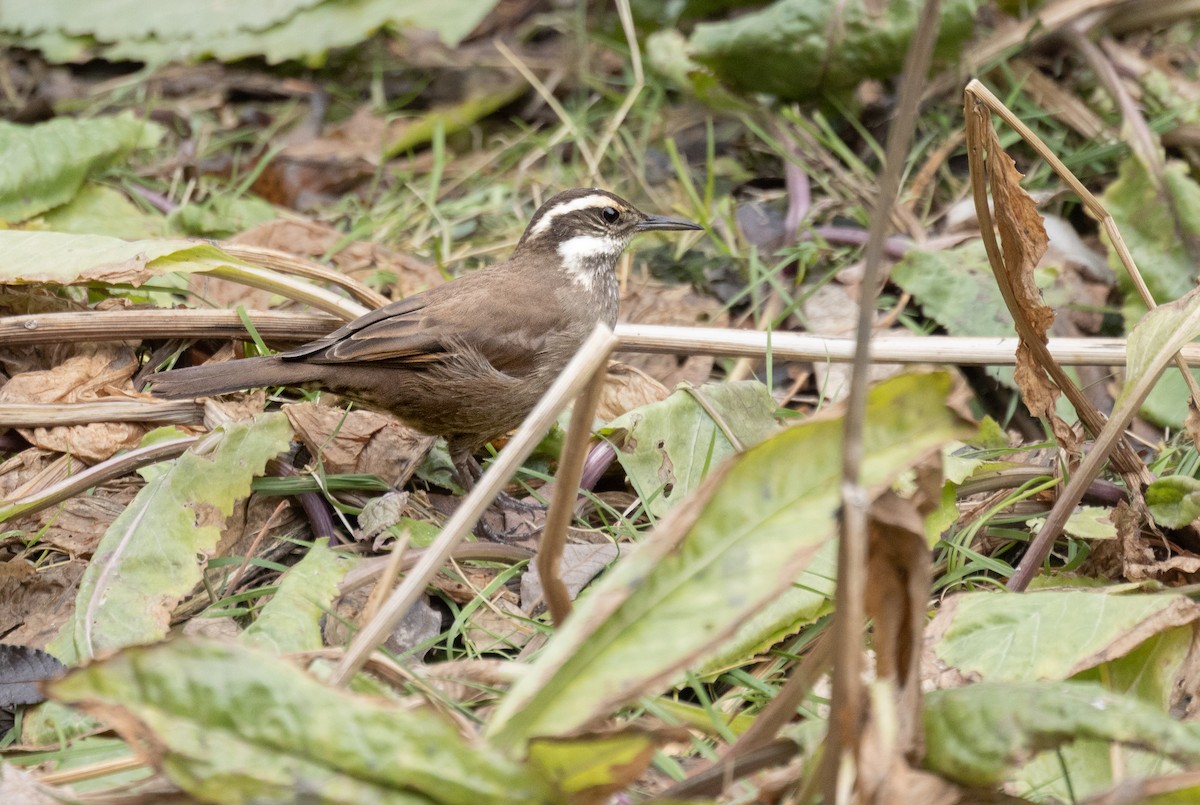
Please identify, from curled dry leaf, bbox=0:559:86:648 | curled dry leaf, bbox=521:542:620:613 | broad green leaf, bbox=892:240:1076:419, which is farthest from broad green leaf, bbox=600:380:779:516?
curled dry leaf, bbox=0:559:86:648

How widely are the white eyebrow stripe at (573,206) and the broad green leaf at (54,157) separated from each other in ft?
7.71

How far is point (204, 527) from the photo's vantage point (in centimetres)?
397

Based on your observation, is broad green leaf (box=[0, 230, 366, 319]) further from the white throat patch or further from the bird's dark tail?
the white throat patch

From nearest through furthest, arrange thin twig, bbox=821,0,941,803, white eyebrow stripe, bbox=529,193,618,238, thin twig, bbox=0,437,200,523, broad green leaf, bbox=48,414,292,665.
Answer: thin twig, bbox=821,0,941,803 < broad green leaf, bbox=48,414,292,665 < thin twig, bbox=0,437,200,523 < white eyebrow stripe, bbox=529,193,618,238

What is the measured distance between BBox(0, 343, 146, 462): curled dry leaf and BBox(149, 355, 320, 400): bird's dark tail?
0.76 feet

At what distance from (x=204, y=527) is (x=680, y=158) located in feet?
12.9

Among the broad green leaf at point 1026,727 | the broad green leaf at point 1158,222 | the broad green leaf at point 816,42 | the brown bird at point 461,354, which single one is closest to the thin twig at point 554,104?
the broad green leaf at point 816,42

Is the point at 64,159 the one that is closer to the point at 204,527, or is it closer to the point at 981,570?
the point at 204,527

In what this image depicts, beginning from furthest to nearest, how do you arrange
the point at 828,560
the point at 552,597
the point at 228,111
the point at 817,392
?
the point at 228,111, the point at 817,392, the point at 828,560, the point at 552,597

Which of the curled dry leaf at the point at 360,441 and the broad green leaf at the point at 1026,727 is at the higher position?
the broad green leaf at the point at 1026,727

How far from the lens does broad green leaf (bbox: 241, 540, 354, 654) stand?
3.43 metres

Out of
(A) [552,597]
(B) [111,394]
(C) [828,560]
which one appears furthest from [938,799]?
(B) [111,394]

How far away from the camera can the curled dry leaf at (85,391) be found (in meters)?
4.50

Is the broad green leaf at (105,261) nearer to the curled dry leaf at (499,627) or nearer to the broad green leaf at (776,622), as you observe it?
the curled dry leaf at (499,627)
